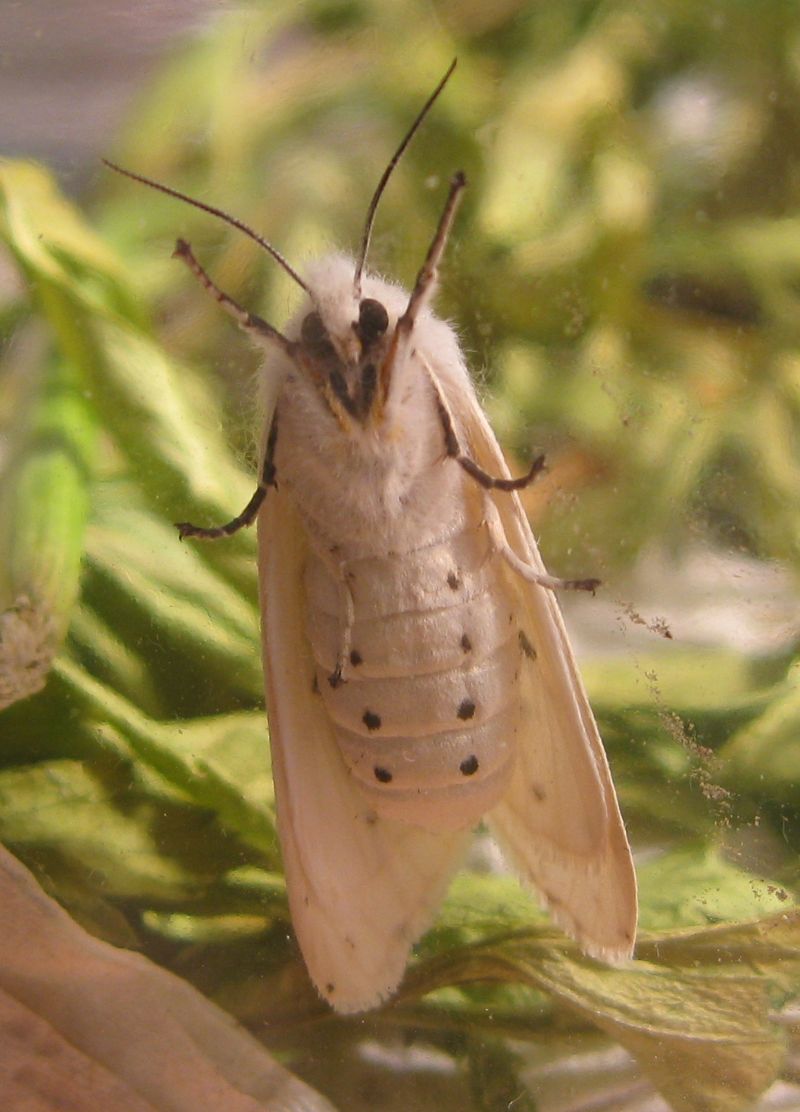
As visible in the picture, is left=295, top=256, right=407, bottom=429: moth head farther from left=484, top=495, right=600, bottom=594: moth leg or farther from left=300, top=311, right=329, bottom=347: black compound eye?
left=484, top=495, right=600, bottom=594: moth leg

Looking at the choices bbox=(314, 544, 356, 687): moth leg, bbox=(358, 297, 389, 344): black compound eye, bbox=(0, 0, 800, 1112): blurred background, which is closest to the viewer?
bbox=(358, 297, 389, 344): black compound eye

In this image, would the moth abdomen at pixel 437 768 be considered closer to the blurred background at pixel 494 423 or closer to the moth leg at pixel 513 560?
the moth leg at pixel 513 560

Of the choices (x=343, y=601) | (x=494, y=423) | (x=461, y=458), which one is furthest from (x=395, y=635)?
(x=494, y=423)

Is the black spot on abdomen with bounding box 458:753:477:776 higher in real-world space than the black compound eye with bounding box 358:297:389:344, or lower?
lower

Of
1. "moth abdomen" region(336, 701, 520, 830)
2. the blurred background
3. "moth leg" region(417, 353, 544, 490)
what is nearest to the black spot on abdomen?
"moth abdomen" region(336, 701, 520, 830)

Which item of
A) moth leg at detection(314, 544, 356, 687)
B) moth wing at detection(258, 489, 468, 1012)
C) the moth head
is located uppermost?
the moth head

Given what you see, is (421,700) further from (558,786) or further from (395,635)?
(558,786)

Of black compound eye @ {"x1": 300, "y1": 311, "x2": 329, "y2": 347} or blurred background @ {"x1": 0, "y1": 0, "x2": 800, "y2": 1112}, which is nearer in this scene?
black compound eye @ {"x1": 300, "y1": 311, "x2": 329, "y2": 347}
